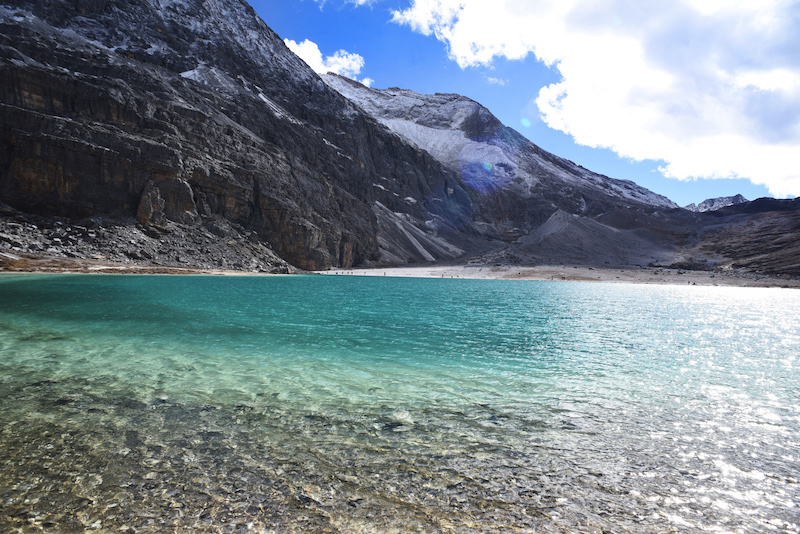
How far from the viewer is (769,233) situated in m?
90.7

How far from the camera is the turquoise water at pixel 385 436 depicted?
3746 mm

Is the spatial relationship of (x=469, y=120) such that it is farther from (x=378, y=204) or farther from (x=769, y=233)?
(x=769, y=233)

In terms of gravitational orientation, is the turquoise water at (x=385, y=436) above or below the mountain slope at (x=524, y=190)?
below

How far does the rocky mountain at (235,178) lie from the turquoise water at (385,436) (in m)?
43.3

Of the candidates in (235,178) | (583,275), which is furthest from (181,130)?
(583,275)

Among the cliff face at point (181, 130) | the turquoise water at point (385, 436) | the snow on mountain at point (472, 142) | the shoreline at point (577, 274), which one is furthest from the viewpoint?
the snow on mountain at point (472, 142)

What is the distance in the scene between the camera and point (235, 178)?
6172 cm

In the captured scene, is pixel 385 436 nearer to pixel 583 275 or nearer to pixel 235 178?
pixel 235 178

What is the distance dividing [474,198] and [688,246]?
59864 mm

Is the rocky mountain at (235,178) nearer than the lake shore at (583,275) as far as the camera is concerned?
Yes

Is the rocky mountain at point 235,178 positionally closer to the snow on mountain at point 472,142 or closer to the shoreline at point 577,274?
the snow on mountain at point 472,142

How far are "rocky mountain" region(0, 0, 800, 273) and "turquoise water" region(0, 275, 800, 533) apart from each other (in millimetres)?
43345

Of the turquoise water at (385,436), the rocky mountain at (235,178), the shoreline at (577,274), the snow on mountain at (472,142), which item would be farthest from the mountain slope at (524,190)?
the turquoise water at (385,436)

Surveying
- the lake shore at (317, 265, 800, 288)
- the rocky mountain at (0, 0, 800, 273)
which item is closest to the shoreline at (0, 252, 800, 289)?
the lake shore at (317, 265, 800, 288)
